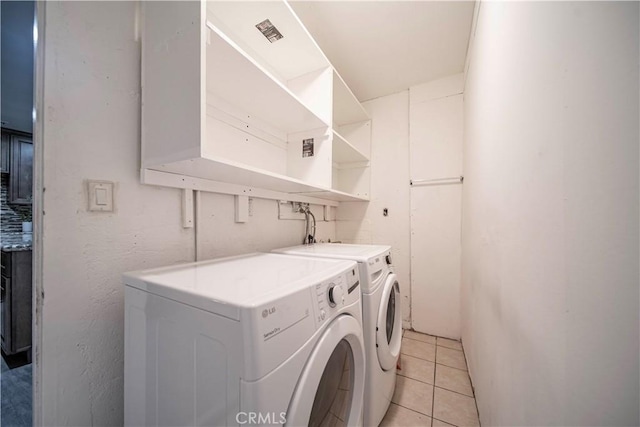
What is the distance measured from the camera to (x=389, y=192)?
2.34m

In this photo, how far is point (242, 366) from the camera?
453 millimetres

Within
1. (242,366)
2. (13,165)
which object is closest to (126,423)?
(242,366)

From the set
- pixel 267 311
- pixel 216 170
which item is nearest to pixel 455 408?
pixel 267 311

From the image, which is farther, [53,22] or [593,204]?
[53,22]

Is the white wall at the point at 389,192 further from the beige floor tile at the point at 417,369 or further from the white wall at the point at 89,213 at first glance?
the white wall at the point at 89,213

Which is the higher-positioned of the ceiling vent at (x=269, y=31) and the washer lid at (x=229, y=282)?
A: the ceiling vent at (x=269, y=31)

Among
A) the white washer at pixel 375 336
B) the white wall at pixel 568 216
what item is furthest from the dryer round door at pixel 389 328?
the white wall at pixel 568 216

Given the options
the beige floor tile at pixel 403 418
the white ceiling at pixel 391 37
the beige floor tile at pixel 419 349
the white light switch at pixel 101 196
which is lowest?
the beige floor tile at pixel 419 349

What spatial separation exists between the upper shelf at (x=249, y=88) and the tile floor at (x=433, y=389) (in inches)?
72.2

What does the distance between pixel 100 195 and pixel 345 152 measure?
5.92 ft

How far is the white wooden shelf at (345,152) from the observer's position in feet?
6.27

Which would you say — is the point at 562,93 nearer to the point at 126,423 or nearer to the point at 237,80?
the point at 237,80

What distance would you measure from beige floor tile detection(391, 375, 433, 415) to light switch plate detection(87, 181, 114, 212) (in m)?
1.79

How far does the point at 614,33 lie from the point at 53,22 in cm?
143
